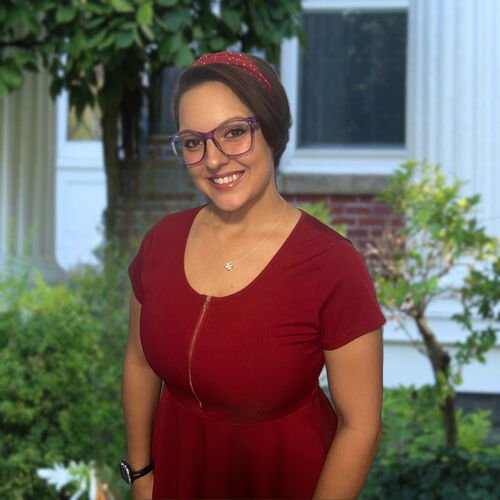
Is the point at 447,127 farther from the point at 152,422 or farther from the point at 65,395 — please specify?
the point at 152,422

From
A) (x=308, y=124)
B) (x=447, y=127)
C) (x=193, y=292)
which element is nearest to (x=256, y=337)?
(x=193, y=292)

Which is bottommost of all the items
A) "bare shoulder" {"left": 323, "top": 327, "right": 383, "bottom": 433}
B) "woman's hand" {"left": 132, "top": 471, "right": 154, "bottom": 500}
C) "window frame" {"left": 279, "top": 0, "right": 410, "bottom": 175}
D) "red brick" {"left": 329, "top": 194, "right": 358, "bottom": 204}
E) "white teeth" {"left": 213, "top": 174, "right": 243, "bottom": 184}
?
"woman's hand" {"left": 132, "top": 471, "right": 154, "bottom": 500}

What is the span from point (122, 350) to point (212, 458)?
2.27m

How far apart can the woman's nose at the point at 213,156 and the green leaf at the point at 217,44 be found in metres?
2.21

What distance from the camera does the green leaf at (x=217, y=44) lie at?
11.2 ft

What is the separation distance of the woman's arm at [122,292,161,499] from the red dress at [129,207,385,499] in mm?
59

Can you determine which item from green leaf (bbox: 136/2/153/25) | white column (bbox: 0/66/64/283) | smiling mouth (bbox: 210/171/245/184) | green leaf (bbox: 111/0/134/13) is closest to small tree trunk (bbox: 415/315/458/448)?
green leaf (bbox: 136/2/153/25)

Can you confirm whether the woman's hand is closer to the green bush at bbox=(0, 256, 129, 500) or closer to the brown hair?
the brown hair

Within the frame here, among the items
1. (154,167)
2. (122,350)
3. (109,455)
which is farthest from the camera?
(154,167)

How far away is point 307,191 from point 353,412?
12.7ft

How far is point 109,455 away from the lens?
326 centimetres

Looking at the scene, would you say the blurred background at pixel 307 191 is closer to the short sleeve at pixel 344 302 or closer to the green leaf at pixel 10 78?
the green leaf at pixel 10 78

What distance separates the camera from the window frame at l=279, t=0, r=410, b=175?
5254mm

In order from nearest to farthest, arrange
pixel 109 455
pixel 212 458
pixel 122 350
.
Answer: pixel 212 458, pixel 109 455, pixel 122 350
